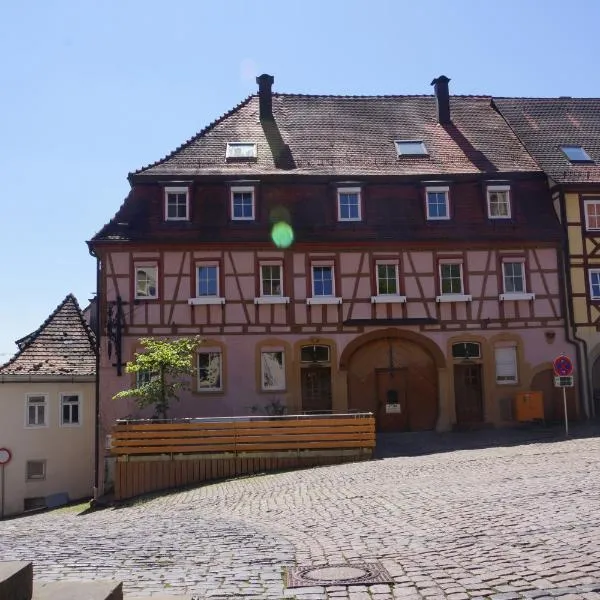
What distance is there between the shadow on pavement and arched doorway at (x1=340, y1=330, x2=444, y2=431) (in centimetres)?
89

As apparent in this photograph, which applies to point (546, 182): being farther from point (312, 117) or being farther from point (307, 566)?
point (307, 566)

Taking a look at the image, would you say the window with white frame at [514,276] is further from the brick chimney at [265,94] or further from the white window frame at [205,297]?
the brick chimney at [265,94]

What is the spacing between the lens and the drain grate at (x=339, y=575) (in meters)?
7.12

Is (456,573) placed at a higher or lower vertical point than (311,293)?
lower

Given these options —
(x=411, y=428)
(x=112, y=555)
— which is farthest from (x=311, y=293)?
(x=112, y=555)

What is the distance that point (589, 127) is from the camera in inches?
1240

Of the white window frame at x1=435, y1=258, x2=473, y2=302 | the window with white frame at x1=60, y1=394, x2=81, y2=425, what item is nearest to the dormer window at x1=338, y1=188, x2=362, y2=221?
the white window frame at x1=435, y1=258, x2=473, y2=302

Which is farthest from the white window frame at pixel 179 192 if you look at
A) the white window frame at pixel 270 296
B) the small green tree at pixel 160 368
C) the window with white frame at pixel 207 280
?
the small green tree at pixel 160 368

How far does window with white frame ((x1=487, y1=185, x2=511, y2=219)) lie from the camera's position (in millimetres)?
27844

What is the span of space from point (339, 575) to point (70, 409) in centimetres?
2179

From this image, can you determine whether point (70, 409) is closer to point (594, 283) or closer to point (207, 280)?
point (207, 280)

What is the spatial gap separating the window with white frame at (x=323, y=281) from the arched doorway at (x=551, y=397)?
24.3ft

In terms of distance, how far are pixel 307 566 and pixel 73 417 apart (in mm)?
21214

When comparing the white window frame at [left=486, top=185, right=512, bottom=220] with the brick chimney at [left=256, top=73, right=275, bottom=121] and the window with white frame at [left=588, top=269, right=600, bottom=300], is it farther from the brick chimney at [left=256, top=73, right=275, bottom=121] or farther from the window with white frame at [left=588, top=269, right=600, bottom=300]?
the brick chimney at [left=256, top=73, right=275, bottom=121]
